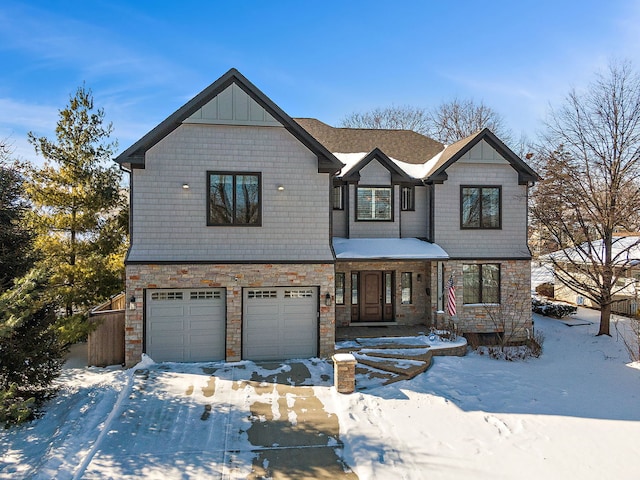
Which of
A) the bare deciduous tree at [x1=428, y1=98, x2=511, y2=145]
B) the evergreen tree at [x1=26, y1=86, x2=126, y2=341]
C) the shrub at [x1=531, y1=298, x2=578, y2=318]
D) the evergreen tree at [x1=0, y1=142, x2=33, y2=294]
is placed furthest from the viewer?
the bare deciduous tree at [x1=428, y1=98, x2=511, y2=145]

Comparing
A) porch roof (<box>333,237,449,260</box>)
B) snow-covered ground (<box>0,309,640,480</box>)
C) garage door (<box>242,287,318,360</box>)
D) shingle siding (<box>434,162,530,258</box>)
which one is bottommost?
snow-covered ground (<box>0,309,640,480</box>)

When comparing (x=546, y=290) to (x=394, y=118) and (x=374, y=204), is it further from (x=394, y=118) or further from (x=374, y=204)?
(x=394, y=118)

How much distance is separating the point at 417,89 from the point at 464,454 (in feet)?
54.7

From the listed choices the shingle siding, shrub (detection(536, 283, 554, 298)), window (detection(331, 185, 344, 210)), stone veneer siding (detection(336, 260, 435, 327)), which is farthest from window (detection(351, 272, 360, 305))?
shrub (detection(536, 283, 554, 298))

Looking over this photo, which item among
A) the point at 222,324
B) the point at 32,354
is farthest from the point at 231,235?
the point at 32,354

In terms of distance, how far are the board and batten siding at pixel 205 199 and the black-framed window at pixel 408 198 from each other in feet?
13.4

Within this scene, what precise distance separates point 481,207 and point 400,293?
4300 millimetres

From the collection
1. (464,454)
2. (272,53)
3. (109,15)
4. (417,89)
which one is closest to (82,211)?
(109,15)

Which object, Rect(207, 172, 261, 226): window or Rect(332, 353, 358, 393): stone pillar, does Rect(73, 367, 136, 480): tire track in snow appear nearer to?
Rect(207, 172, 261, 226): window

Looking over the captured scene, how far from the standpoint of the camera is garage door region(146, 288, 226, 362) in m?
10.5

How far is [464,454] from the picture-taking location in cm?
654

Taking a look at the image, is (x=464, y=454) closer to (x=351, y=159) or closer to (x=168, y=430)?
(x=168, y=430)

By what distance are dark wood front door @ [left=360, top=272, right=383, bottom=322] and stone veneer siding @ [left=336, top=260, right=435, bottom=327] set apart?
0.31 m

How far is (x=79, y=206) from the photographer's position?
539 inches
